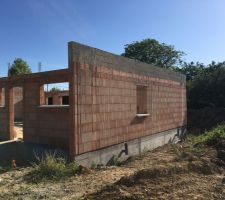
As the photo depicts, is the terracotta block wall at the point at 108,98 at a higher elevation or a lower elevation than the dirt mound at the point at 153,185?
Result: higher

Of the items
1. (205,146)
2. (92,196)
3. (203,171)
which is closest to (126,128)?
(205,146)

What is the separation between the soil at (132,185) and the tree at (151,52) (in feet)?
104

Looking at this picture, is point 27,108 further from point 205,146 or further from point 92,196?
point 205,146

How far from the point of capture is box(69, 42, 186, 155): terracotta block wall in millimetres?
8492

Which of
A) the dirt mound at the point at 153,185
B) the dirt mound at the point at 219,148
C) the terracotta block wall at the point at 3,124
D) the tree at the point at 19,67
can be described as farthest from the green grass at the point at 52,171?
the tree at the point at 19,67

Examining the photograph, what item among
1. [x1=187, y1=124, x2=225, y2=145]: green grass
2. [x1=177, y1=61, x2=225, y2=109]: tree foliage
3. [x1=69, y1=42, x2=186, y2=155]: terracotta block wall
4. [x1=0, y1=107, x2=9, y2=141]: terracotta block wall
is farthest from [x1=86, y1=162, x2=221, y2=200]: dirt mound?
[x1=177, y1=61, x2=225, y2=109]: tree foliage

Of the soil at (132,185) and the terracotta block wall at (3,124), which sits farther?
the terracotta block wall at (3,124)

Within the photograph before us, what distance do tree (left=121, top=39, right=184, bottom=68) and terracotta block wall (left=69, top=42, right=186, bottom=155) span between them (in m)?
25.0

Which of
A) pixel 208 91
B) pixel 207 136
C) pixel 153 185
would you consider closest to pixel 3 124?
pixel 207 136

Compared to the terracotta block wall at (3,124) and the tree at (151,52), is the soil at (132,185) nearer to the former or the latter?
the terracotta block wall at (3,124)

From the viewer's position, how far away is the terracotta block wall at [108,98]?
8.49m

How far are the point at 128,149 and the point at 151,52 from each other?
29285 millimetres

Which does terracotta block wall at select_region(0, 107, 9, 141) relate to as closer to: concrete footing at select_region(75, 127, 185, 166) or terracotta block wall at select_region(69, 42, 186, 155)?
concrete footing at select_region(75, 127, 185, 166)

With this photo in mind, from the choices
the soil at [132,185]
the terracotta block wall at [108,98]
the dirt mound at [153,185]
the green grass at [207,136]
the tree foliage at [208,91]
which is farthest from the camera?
the tree foliage at [208,91]
